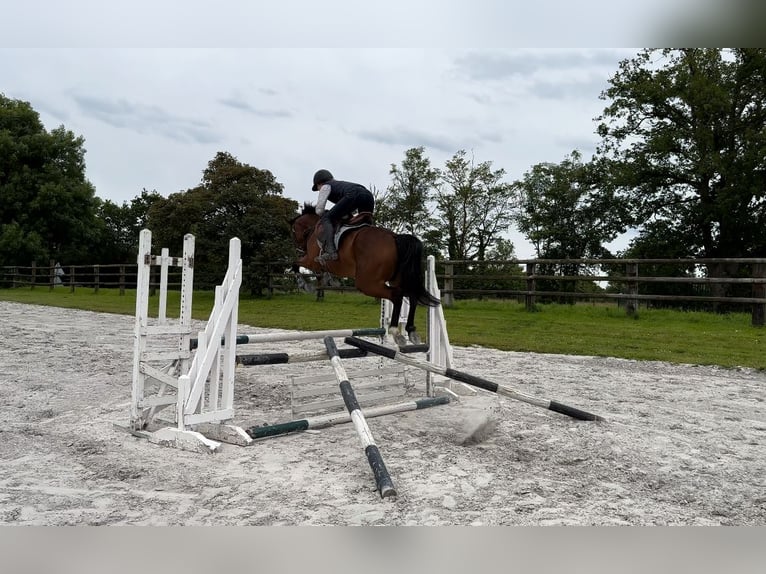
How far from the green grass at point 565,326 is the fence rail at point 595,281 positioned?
41 cm

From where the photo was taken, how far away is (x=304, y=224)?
17.5ft

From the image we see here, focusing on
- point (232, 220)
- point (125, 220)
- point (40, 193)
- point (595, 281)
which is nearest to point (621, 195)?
point (595, 281)

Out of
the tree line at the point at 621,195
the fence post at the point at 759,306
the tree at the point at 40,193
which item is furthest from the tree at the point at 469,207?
the tree at the point at 40,193

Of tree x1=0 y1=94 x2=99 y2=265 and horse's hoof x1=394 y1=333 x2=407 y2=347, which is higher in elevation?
tree x1=0 y1=94 x2=99 y2=265

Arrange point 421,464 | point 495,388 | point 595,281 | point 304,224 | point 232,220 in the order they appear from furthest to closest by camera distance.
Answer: point 595,281, point 232,220, point 304,224, point 495,388, point 421,464

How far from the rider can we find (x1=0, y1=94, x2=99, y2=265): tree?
30.3 m

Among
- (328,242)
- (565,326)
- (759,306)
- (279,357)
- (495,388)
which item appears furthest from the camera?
(565,326)

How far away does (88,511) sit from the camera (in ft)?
8.75

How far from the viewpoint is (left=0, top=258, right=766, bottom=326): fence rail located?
1094 cm

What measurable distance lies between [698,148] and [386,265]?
51.9 ft

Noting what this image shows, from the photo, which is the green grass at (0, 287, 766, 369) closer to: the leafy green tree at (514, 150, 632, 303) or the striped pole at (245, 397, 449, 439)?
the striped pole at (245, 397, 449, 439)

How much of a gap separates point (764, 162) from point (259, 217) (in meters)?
13.1

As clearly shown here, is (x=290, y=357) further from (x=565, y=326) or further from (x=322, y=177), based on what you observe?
(x=565, y=326)

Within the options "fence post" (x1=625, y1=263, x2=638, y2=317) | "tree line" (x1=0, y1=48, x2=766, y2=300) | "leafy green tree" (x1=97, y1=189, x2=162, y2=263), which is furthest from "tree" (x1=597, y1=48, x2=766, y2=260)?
"leafy green tree" (x1=97, y1=189, x2=162, y2=263)
